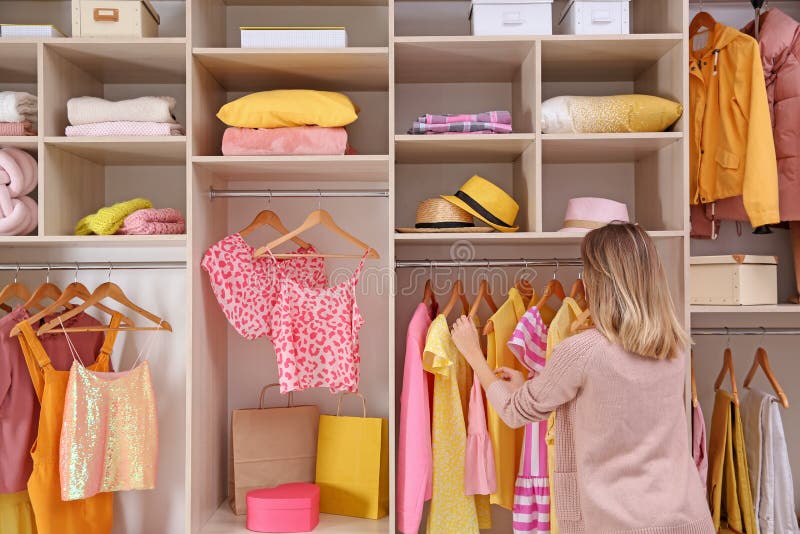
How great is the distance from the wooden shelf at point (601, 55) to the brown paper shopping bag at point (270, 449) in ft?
5.28

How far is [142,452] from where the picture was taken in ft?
8.39

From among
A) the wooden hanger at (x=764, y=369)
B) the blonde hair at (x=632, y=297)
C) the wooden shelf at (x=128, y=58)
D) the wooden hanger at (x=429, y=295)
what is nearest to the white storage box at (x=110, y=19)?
the wooden shelf at (x=128, y=58)

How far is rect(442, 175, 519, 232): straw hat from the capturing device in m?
2.53

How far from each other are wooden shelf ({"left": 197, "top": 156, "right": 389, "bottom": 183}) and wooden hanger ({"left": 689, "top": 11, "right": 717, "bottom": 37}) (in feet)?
4.16

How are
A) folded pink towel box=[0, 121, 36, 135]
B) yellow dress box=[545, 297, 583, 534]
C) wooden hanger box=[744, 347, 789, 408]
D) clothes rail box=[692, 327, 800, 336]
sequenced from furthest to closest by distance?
clothes rail box=[692, 327, 800, 336] → wooden hanger box=[744, 347, 789, 408] → folded pink towel box=[0, 121, 36, 135] → yellow dress box=[545, 297, 583, 534]

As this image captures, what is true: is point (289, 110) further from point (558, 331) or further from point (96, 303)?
point (558, 331)

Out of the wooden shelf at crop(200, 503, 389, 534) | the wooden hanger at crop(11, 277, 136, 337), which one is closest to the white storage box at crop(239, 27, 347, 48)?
the wooden hanger at crop(11, 277, 136, 337)

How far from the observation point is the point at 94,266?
9.20 feet

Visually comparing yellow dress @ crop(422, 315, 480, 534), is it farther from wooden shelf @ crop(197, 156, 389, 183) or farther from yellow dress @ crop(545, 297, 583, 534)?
wooden shelf @ crop(197, 156, 389, 183)

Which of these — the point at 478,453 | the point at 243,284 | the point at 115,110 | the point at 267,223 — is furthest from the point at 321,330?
the point at 115,110

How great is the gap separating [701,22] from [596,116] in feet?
2.04

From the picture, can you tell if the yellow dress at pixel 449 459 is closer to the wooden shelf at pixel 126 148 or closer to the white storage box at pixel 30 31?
the wooden shelf at pixel 126 148

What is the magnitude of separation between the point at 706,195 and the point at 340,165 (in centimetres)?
129

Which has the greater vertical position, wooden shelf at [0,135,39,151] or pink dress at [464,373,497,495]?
wooden shelf at [0,135,39,151]
